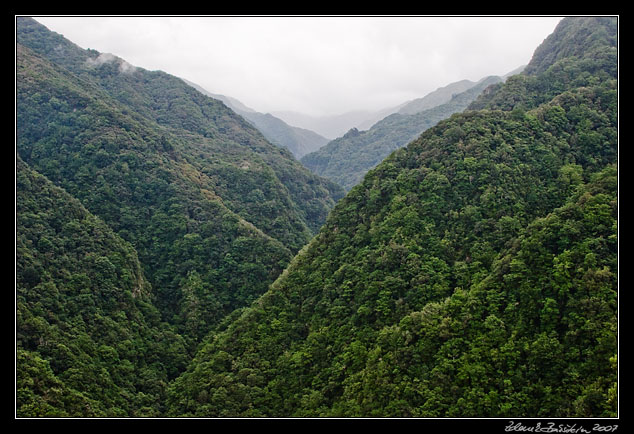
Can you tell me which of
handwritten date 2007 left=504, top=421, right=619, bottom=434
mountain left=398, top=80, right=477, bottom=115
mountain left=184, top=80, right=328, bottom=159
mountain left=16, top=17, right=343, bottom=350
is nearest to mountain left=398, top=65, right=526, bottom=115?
mountain left=398, top=80, right=477, bottom=115

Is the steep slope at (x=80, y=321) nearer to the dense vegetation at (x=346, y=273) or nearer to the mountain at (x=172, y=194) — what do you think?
the dense vegetation at (x=346, y=273)

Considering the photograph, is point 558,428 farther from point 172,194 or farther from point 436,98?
point 436,98

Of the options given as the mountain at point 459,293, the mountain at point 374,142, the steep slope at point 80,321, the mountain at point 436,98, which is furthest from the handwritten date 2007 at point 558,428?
the mountain at point 436,98

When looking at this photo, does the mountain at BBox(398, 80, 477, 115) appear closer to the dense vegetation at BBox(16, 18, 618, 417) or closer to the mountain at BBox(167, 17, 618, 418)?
the dense vegetation at BBox(16, 18, 618, 417)

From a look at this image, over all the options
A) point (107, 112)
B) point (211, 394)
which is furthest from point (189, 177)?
point (211, 394)

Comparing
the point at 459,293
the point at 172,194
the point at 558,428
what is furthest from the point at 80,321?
the point at 558,428
